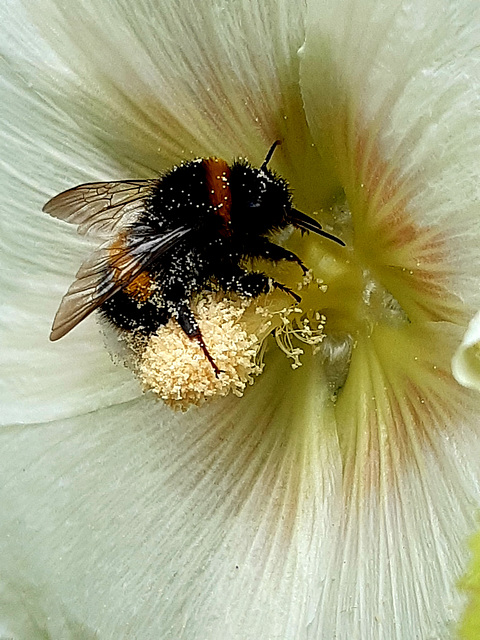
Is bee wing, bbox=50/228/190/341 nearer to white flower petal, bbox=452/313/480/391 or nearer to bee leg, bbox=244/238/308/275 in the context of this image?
bee leg, bbox=244/238/308/275

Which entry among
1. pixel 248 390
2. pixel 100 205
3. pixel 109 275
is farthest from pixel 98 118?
pixel 248 390

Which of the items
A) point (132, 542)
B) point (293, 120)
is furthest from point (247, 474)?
point (293, 120)

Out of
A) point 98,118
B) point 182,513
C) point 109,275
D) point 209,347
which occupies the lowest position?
point 182,513

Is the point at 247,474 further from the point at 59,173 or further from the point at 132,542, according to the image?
the point at 59,173

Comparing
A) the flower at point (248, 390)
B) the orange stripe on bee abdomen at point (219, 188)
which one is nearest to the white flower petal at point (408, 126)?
the flower at point (248, 390)

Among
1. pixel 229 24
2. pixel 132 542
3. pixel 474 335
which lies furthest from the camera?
pixel 132 542

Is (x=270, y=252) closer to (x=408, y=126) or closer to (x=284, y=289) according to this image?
(x=284, y=289)
